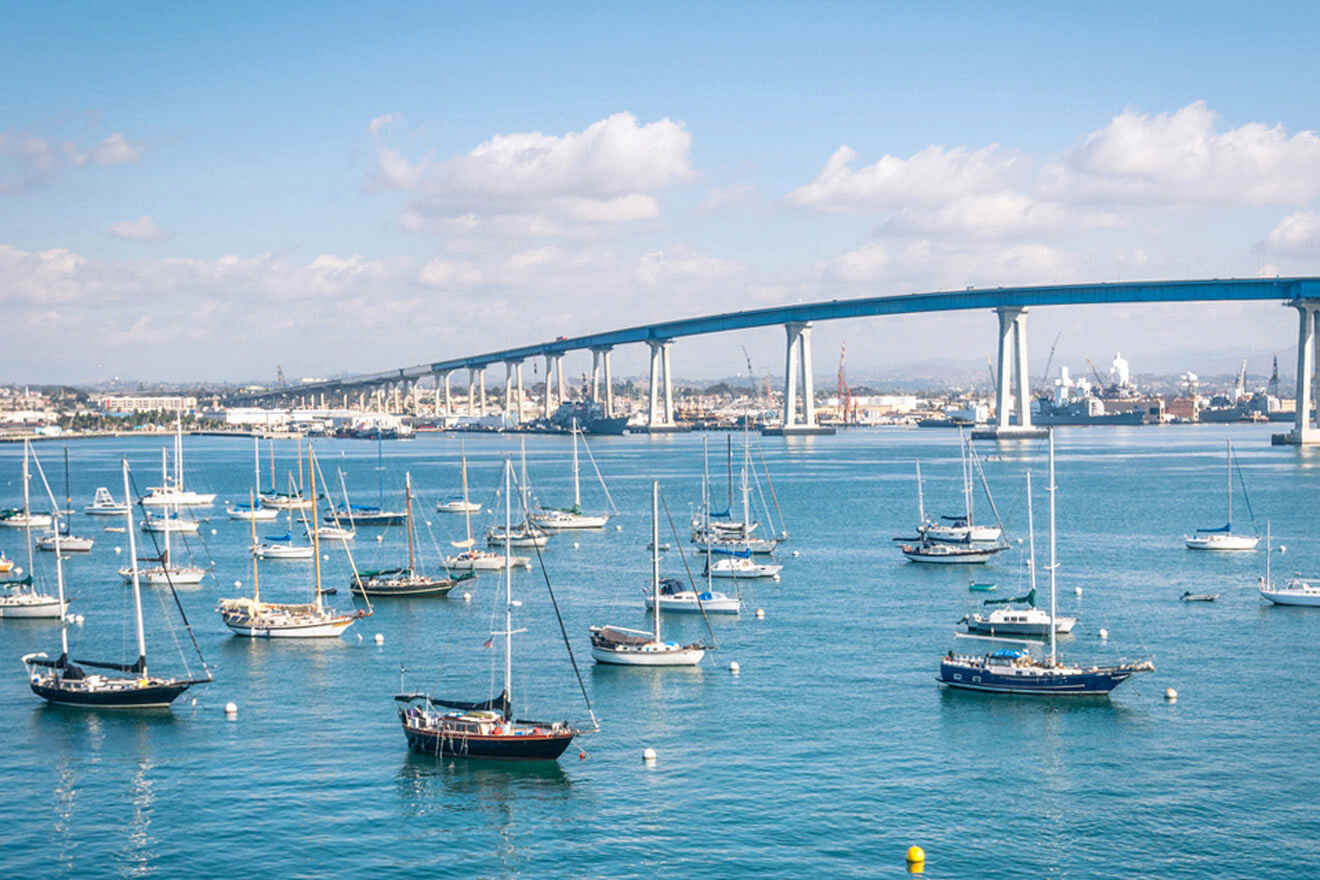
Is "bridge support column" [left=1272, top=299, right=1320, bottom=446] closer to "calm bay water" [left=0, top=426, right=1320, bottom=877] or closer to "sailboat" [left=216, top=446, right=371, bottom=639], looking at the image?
"calm bay water" [left=0, top=426, right=1320, bottom=877]

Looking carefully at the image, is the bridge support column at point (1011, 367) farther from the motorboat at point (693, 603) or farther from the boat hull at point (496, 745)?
the boat hull at point (496, 745)

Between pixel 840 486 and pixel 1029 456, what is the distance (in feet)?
147

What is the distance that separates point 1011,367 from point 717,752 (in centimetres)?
15024

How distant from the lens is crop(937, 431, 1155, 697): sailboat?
34500 mm

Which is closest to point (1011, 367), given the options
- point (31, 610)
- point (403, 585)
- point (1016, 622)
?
point (403, 585)

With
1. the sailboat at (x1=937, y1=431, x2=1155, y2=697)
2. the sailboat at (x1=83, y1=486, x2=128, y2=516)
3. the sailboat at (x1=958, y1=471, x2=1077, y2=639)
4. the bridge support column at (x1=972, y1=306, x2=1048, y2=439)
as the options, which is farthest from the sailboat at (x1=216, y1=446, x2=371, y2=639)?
the bridge support column at (x1=972, y1=306, x2=1048, y2=439)

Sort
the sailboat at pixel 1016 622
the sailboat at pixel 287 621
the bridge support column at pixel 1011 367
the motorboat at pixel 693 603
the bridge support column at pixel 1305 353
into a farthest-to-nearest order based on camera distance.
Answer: the bridge support column at pixel 1011 367 → the bridge support column at pixel 1305 353 → the motorboat at pixel 693 603 → the sailboat at pixel 287 621 → the sailboat at pixel 1016 622

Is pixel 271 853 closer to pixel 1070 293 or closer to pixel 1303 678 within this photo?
pixel 1303 678

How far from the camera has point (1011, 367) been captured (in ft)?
568

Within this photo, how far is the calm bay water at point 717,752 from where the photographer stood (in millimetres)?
24828

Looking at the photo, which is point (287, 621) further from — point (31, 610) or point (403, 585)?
point (31, 610)

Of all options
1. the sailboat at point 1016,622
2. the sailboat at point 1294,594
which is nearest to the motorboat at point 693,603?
the sailboat at point 1016,622

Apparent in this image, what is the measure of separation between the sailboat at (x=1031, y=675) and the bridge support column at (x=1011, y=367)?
444ft

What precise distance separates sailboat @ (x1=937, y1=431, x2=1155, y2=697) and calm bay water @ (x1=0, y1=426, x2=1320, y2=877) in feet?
1.59
